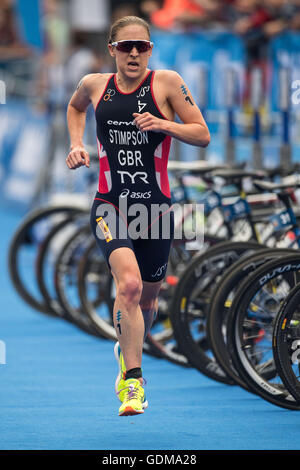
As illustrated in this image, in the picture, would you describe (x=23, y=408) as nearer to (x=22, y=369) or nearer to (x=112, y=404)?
(x=112, y=404)

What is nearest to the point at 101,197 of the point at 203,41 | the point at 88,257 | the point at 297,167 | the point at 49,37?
the point at 297,167

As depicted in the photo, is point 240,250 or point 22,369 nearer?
point 240,250

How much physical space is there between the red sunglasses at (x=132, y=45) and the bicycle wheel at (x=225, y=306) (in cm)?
151

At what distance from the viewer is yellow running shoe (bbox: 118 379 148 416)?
19.4 feet

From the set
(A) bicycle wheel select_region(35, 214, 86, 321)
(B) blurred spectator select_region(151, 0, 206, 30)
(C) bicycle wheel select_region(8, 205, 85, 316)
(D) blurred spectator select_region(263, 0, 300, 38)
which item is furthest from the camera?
(B) blurred spectator select_region(151, 0, 206, 30)

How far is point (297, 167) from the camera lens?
781 cm

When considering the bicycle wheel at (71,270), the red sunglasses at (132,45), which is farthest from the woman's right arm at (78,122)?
the bicycle wheel at (71,270)

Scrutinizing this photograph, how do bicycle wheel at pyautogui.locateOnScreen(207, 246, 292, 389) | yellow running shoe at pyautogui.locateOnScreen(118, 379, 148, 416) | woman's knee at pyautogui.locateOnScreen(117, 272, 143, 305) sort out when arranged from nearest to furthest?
yellow running shoe at pyautogui.locateOnScreen(118, 379, 148, 416) < woman's knee at pyautogui.locateOnScreen(117, 272, 143, 305) < bicycle wheel at pyautogui.locateOnScreen(207, 246, 292, 389)

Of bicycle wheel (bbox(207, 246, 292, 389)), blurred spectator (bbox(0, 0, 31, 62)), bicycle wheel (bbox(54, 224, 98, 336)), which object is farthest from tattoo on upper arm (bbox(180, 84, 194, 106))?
blurred spectator (bbox(0, 0, 31, 62))

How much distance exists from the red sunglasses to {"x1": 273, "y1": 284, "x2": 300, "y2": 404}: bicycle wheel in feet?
5.06

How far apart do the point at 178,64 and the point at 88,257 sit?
536 cm

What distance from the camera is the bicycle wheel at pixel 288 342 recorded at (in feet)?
20.5

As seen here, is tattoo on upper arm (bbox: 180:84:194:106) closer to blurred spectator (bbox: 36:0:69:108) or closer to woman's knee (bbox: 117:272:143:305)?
woman's knee (bbox: 117:272:143:305)

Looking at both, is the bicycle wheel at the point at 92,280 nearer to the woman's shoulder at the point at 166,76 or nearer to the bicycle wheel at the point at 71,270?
the bicycle wheel at the point at 71,270
